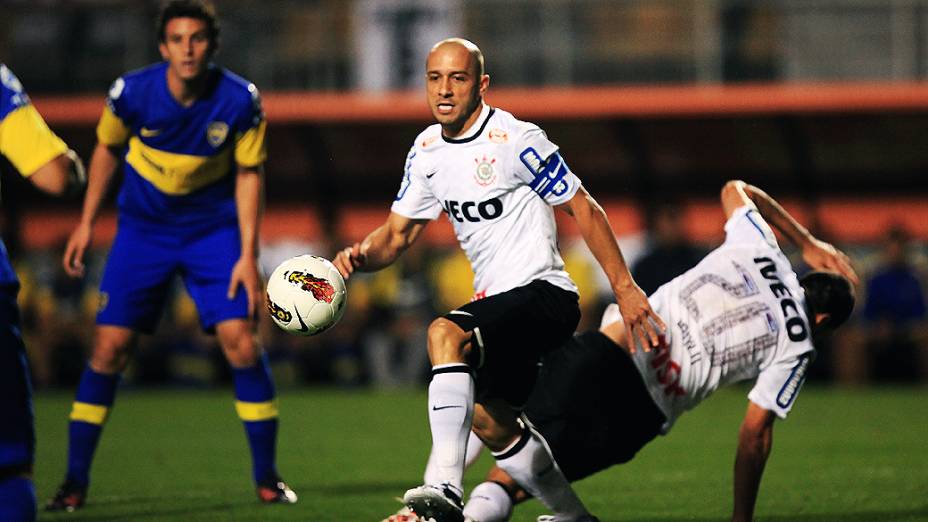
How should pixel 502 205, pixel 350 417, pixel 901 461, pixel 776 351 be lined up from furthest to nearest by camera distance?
pixel 350 417 < pixel 901 461 < pixel 776 351 < pixel 502 205

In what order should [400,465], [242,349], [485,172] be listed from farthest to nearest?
[400,465] < [242,349] < [485,172]

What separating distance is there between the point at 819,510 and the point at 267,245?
1293 centimetres

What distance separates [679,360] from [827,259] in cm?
87

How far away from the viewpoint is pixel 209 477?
8227 millimetres

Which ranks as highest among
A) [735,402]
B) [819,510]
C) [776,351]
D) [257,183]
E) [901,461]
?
[257,183]

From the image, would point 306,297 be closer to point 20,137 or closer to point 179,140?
point 20,137

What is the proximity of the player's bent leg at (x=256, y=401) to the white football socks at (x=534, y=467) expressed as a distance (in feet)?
6.02

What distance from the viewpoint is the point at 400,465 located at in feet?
29.1

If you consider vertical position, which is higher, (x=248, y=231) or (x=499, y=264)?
(x=499, y=264)

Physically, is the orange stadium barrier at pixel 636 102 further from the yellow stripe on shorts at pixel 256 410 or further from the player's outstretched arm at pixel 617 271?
the player's outstretched arm at pixel 617 271

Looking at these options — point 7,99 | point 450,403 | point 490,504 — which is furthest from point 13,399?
point 490,504

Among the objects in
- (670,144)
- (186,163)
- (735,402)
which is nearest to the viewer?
(186,163)

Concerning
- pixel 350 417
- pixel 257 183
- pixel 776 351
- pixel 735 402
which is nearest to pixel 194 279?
pixel 257 183

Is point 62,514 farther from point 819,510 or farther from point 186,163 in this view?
point 819,510
